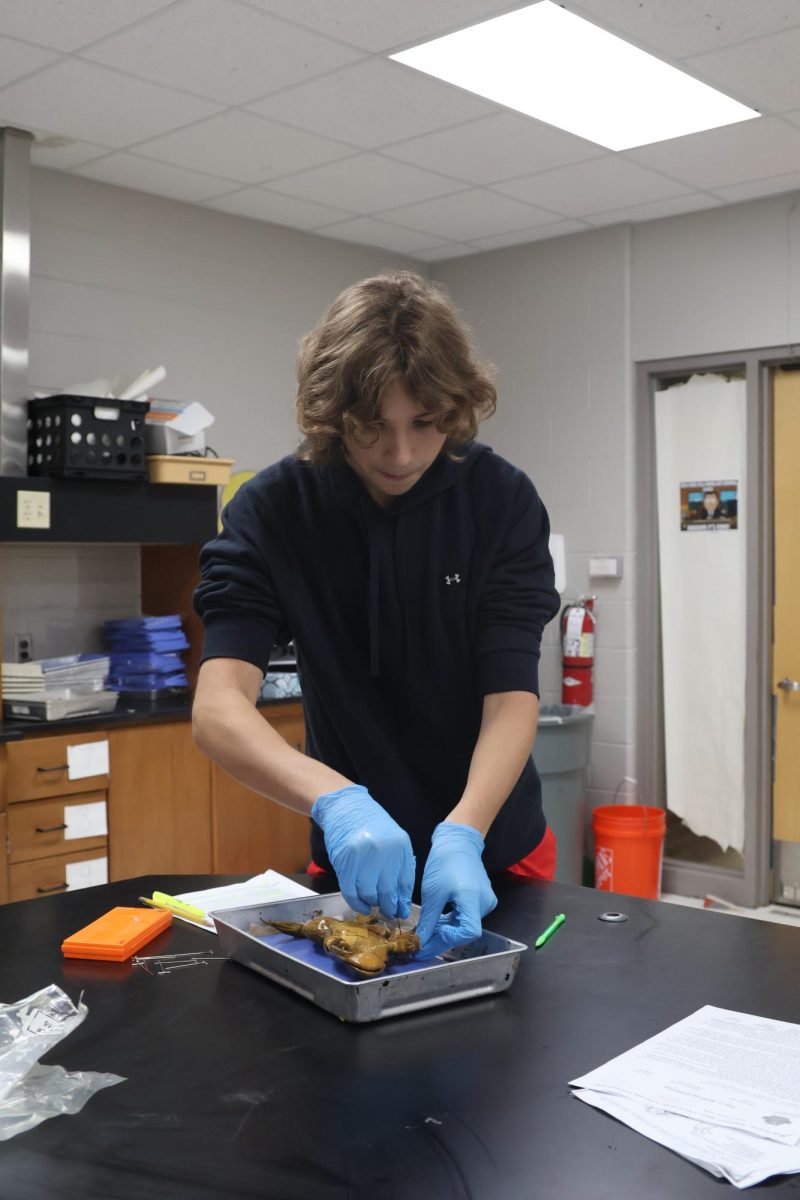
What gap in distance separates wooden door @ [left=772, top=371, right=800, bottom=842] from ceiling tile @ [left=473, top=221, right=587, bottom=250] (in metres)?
1.07

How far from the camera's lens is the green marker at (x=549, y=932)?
152 cm

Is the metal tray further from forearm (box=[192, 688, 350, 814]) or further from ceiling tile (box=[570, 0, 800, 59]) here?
ceiling tile (box=[570, 0, 800, 59])

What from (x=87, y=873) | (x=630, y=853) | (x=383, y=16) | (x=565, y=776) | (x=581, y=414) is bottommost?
(x=630, y=853)

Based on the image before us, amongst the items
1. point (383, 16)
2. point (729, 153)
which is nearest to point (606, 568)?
point (729, 153)

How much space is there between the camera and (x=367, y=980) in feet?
4.10

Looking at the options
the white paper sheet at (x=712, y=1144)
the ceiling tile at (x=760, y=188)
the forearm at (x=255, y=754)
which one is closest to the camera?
the white paper sheet at (x=712, y=1144)

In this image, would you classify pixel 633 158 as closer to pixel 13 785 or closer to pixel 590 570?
pixel 590 570

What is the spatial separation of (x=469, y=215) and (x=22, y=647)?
2425 mm

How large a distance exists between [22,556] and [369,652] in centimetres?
258

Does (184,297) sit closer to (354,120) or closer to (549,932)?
(354,120)

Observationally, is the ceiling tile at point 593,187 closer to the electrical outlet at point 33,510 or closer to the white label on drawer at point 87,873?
the electrical outlet at point 33,510

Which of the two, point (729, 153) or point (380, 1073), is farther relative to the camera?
point (729, 153)

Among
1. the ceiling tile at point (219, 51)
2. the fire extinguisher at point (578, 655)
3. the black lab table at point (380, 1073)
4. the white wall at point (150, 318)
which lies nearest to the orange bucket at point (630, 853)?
the fire extinguisher at point (578, 655)

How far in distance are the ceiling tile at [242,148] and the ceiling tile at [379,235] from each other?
0.75 meters
